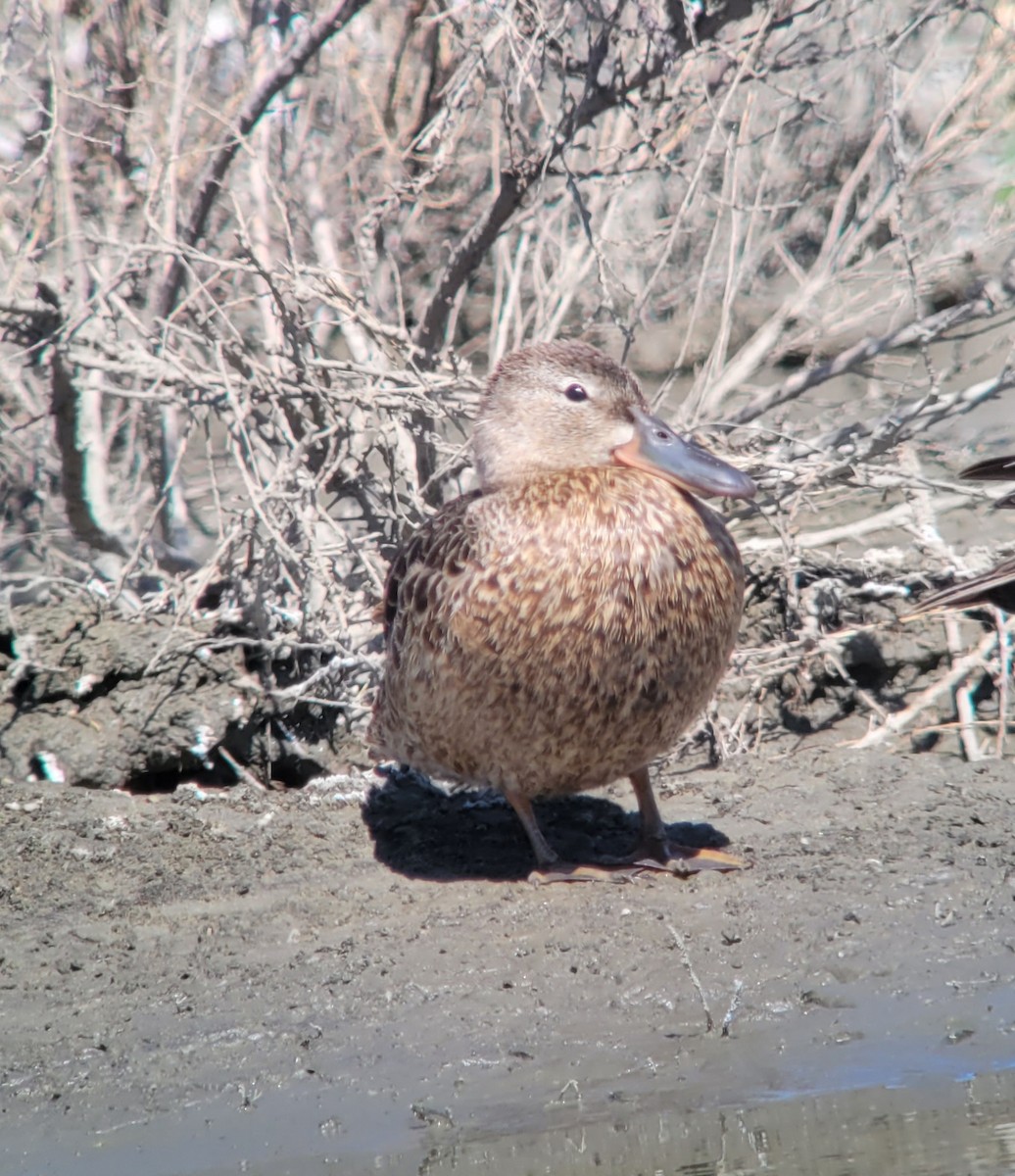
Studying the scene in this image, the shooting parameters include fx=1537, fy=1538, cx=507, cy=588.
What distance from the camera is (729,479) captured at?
13.6ft

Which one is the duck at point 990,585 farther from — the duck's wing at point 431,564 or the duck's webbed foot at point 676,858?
the duck's wing at point 431,564

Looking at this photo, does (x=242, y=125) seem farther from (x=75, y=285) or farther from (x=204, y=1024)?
(x=204, y=1024)

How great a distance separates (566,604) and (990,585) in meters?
1.02

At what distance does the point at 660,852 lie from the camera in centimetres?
435

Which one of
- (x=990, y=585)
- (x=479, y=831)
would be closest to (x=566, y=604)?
(x=990, y=585)

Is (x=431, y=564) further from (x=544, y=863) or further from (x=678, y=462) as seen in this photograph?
(x=544, y=863)

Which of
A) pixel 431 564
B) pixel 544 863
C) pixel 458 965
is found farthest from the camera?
pixel 544 863

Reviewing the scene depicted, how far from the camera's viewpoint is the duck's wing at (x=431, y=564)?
4.10 meters

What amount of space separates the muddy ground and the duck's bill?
107 centimetres

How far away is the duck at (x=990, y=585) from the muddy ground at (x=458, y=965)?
2.63 ft

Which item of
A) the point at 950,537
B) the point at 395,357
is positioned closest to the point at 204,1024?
the point at 395,357

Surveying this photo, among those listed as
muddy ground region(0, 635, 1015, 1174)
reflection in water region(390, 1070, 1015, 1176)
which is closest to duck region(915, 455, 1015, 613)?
muddy ground region(0, 635, 1015, 1174)

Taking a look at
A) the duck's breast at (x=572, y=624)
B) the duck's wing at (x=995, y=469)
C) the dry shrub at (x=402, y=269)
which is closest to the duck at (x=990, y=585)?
the duck's wing at (x=995, y=469)

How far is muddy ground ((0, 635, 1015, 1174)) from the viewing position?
124 inches
